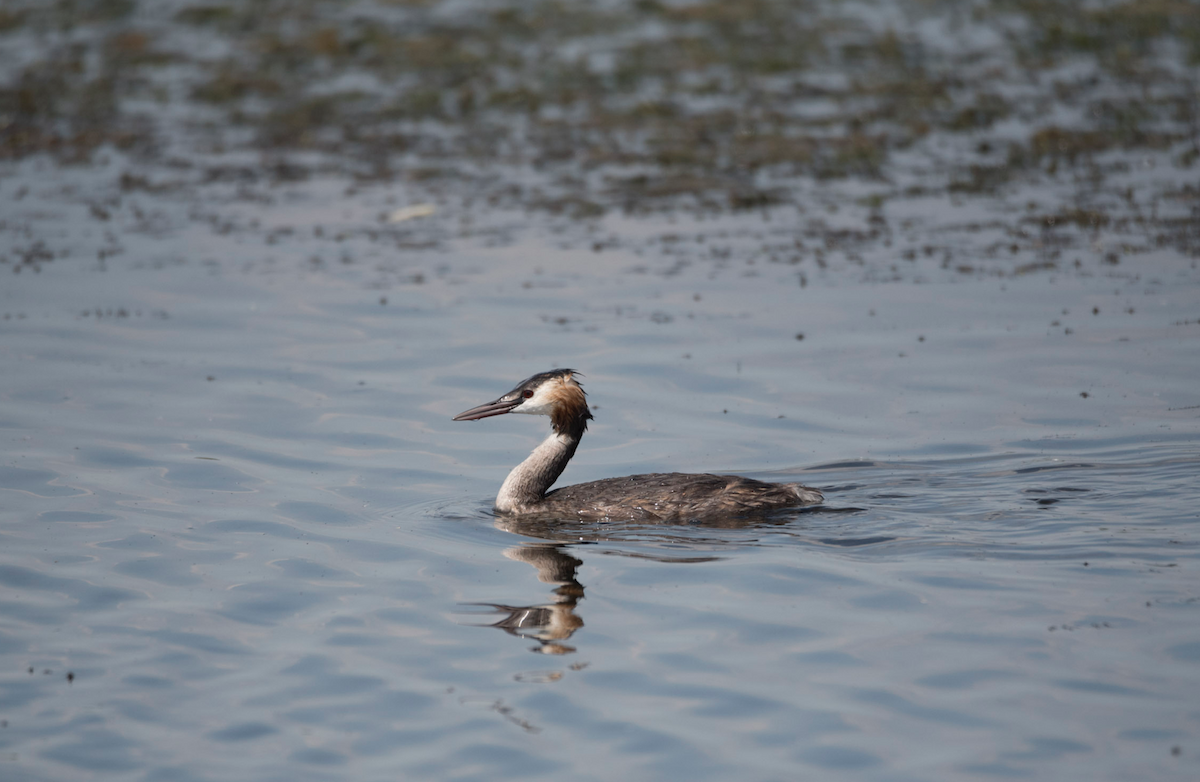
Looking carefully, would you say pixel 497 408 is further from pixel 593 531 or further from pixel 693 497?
pixel 693 497

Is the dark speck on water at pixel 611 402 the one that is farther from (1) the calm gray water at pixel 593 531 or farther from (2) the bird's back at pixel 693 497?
(2) the bird's back at pixel 693 497

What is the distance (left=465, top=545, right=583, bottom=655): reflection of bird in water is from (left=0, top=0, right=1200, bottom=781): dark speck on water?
0.03m

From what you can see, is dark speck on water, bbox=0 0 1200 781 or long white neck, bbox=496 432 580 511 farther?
long white neck, bbox=496 432 580 511

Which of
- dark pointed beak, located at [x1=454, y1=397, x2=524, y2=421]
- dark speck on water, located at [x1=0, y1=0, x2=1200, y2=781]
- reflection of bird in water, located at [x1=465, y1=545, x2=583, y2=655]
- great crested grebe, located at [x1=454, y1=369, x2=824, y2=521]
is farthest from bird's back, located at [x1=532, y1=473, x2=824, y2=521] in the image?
dark pointed beak, located at [x1=454, y1=397, x2=524, y2=421]

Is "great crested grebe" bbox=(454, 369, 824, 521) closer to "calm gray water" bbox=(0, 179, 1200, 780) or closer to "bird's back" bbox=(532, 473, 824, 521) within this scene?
"bird's back" bbox=(532, 473, 824, 521)

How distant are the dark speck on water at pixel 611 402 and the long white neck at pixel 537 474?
206 millimetres

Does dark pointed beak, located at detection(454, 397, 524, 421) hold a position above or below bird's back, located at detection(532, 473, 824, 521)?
above

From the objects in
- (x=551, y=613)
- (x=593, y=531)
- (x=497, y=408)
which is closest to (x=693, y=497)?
(x=593, y=531)

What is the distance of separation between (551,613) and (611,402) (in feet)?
14.5

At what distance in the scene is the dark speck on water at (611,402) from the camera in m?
6.73

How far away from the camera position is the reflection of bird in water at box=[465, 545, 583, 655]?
25.2 ft

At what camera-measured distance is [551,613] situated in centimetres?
801

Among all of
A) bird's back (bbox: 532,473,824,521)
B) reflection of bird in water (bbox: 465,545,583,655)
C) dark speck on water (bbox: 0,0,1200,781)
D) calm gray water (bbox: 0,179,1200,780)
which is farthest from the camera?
bird's back (bbox: 532,473,824,521)

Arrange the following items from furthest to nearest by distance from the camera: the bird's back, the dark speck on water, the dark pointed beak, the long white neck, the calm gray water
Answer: the dark pointed beak, the long white neck, the bird's back, the dark speck on water, the calm gray water
